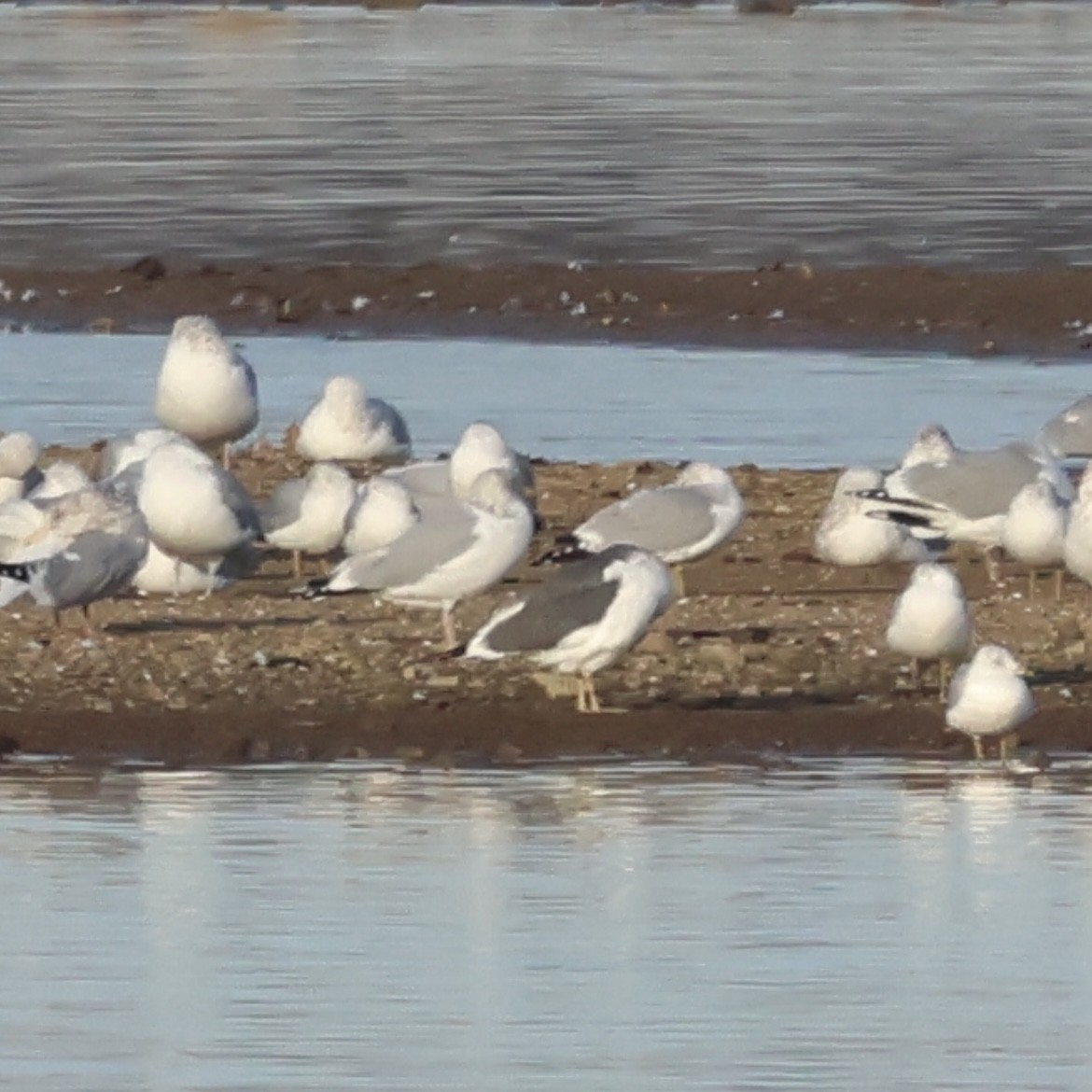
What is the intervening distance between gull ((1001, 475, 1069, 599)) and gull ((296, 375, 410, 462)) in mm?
3485

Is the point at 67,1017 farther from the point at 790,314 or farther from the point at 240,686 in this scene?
the point at 790,314

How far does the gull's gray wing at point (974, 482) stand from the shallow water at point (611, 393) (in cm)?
274

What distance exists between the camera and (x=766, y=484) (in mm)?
15695

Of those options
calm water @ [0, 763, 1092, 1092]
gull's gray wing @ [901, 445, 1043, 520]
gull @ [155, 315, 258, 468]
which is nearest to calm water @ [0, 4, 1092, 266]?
gull @ [155, 315, 258, 468]

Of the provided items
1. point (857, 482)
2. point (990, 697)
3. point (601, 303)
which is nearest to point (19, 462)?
point (857, 482)

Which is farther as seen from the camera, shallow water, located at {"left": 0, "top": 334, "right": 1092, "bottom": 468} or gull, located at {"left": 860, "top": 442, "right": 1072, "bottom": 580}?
shallow water, located at {"left": 0, "top": 334, "right": 1092, "bottom": 468}

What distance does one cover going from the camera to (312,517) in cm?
1372

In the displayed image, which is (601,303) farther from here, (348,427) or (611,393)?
(348,427)

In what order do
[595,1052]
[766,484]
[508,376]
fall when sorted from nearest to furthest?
[595,1052] → [766,484] → [508,376]

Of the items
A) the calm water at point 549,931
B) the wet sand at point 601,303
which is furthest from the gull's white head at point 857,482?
the wet sand at point 601,303

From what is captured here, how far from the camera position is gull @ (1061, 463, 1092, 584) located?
497 inches

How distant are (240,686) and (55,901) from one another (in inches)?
113

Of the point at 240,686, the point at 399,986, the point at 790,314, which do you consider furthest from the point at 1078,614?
the point at 790,314

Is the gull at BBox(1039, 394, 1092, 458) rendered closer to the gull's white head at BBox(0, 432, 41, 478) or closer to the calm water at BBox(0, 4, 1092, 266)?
the gull's white head at BBox(0, 432, 41, 478)
